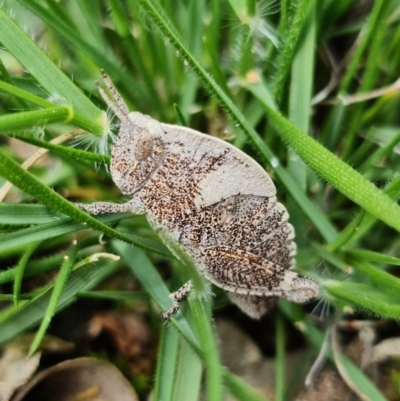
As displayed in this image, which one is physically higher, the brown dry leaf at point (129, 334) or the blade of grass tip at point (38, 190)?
the blade of grass tip at point (38, 190)

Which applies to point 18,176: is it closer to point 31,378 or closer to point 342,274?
point 31,378

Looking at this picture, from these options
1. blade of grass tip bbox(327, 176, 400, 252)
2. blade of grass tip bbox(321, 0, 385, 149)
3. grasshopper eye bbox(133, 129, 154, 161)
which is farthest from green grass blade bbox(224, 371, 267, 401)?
blade of grass tip bbox(321, 0, 385, 149)

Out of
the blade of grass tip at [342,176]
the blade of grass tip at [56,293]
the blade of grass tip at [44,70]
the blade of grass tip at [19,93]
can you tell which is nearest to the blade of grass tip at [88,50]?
the blade of grass tip at [44,70]

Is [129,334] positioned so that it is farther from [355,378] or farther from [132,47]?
[132,47]

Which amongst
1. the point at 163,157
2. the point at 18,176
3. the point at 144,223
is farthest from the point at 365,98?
the point at 18,176

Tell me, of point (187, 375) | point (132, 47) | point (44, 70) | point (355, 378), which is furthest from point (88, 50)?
point (355, 378)

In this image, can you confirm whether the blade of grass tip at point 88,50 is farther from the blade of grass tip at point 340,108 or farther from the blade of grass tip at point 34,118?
the blade of grass tip at point 340,108
